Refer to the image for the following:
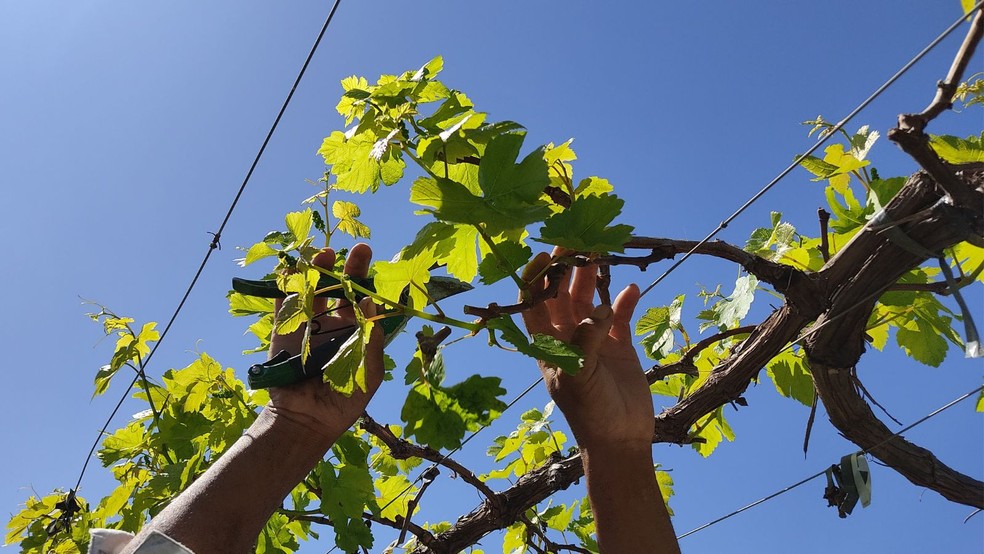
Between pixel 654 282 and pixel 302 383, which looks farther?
pixel 654 282

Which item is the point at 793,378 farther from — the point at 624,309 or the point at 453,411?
the point at 453,411

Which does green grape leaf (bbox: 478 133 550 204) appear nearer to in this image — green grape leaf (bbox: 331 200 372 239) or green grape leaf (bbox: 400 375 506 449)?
green grape leaf (bbox: 400 375 506 449)

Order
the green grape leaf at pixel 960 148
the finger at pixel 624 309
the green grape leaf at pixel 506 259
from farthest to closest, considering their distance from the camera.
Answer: the finger at pixel 624 309
the green grape leaf at pixel 960 148
the green grape leaf at pixel 506 259

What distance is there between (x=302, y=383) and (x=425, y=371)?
360 mm

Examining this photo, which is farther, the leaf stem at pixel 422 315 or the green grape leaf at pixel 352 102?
the green grape leaf at pixel 352 102

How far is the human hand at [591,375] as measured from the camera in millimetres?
1096

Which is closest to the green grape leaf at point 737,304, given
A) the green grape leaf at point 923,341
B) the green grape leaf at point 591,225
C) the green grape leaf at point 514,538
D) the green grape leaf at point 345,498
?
the green grape leaf at point 923,341

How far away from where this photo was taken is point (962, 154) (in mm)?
1146

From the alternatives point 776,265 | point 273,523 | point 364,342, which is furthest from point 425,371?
point 273,523

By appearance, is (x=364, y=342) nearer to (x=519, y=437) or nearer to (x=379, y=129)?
(x=379, y=129)

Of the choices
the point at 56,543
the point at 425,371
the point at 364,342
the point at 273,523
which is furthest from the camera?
the point at 56,543

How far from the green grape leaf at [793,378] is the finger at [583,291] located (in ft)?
2.10

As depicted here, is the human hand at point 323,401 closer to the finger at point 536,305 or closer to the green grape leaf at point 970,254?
the finger at point 536,305

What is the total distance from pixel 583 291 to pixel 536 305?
0.82 ft
